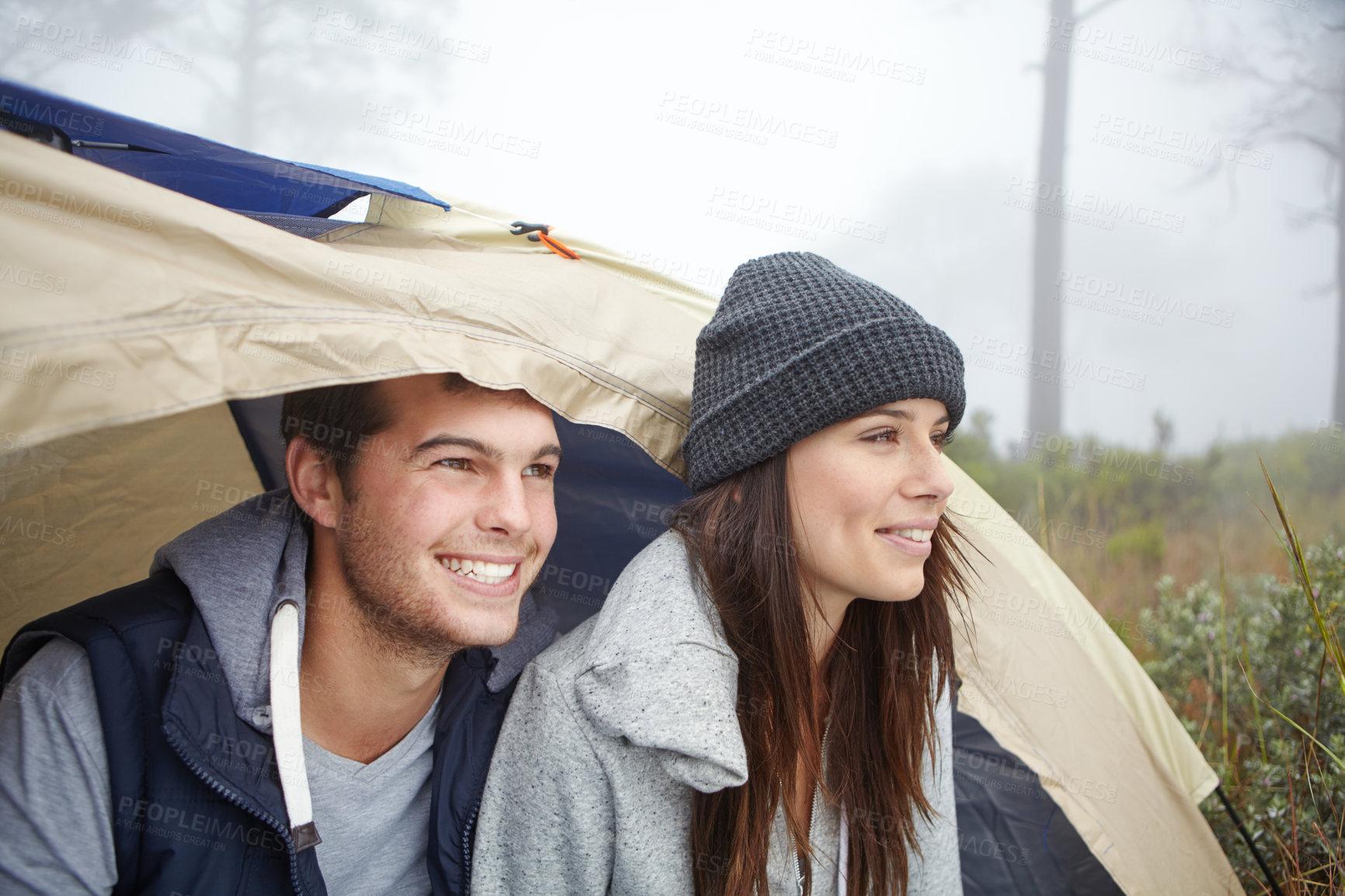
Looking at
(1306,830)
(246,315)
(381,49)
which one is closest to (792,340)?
(246,315)

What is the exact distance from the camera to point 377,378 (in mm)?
1208

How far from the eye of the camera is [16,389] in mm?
862

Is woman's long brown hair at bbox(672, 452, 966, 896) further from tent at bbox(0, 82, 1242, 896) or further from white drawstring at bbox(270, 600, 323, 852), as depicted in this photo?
white drawstring at bbox(270, 600, 323, 852)

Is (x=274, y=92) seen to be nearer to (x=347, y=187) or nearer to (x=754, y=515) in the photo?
(x=347, y=187)

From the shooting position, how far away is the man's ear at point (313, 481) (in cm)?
172

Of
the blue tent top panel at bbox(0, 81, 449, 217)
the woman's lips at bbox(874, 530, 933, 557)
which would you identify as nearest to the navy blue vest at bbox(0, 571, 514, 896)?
the blue tent top panel at bbox(0, 81, 449, 217)

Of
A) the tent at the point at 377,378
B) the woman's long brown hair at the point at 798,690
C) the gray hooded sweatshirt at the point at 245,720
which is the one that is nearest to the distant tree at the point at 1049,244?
the tent at the point at 377,378

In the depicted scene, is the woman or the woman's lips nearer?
the woman

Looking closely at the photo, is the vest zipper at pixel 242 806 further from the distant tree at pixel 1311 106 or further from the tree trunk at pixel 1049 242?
the distant tree at pixel 1311 106

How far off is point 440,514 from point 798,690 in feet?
2.79

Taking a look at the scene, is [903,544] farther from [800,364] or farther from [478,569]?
[478,569]

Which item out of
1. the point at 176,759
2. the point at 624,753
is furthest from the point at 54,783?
the point at 624,753

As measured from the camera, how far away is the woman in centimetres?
154

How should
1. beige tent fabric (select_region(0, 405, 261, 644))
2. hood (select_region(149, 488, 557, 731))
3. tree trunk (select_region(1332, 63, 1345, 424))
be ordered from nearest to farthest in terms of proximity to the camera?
hood (select_region(149, 488, 557, 731))
beige tent fabric (select_region(0, 405, 261, 644))
tree trunk (select_region(1332, 63, 1345, 424))
